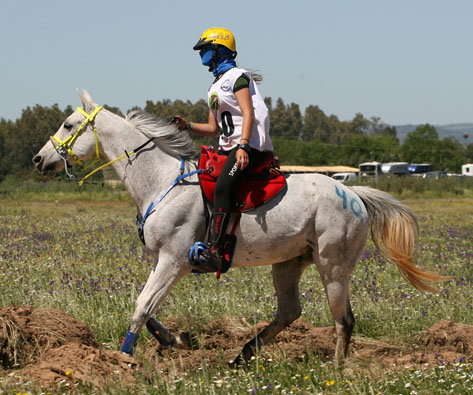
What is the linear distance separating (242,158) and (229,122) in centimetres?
53

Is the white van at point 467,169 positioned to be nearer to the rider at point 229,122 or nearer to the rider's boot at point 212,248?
the rider at point 229,122

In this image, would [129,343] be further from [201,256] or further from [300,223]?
[300,223]

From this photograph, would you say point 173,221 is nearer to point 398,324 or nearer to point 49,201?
point 398,324

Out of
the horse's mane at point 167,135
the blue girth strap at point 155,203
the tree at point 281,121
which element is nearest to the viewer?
the blue girth strap at point 155,203

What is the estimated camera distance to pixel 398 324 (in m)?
8.03

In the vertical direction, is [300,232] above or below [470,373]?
above

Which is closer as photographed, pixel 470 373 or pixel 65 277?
pixel 470 373

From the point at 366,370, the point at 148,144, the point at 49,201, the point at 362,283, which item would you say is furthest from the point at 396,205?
the point at 49,201

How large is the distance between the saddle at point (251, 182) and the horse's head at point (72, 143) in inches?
46.4

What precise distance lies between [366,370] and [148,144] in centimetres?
302

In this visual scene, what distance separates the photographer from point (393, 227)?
7215 millimetres

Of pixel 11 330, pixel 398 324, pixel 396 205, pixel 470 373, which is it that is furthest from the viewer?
pixel 398 324

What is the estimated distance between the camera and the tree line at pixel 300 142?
86.1m

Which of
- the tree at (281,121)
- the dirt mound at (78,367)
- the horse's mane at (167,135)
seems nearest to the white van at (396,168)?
the tree at (281,121)
